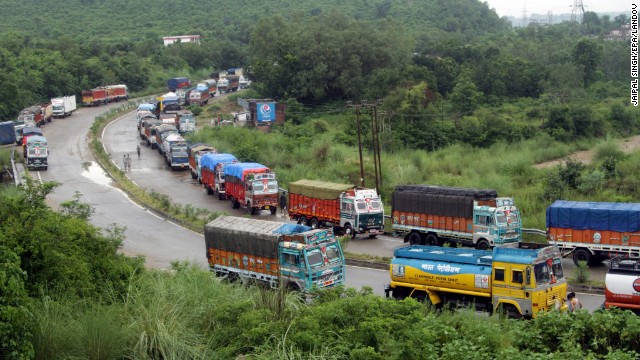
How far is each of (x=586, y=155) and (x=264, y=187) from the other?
863 inches

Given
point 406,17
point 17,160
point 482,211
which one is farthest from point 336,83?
point 406,17

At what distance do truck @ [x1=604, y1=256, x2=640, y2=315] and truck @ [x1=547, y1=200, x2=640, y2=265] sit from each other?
7.23m

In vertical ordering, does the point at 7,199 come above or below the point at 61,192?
above

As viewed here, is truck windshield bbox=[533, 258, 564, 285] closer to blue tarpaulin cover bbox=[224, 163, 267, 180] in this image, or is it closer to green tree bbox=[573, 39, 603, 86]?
blue tarpaulin cover bbox=[224, 163, 267, 180]

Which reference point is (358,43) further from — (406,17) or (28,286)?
(406,17)

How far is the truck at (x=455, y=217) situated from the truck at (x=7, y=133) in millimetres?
39033

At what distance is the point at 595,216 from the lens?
2828 centimetres

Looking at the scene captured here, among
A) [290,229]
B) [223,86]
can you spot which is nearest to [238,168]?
[290,229]

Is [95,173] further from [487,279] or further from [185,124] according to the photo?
[487,279]

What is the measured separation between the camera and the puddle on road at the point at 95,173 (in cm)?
4997

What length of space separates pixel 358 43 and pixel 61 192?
37624mm

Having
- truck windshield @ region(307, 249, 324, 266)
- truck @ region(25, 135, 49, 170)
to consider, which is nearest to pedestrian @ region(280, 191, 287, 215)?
truck windshield @ region(307, 249, 324, 266)

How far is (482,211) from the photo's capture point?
30875 mm

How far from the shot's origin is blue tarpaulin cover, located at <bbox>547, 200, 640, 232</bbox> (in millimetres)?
27797
